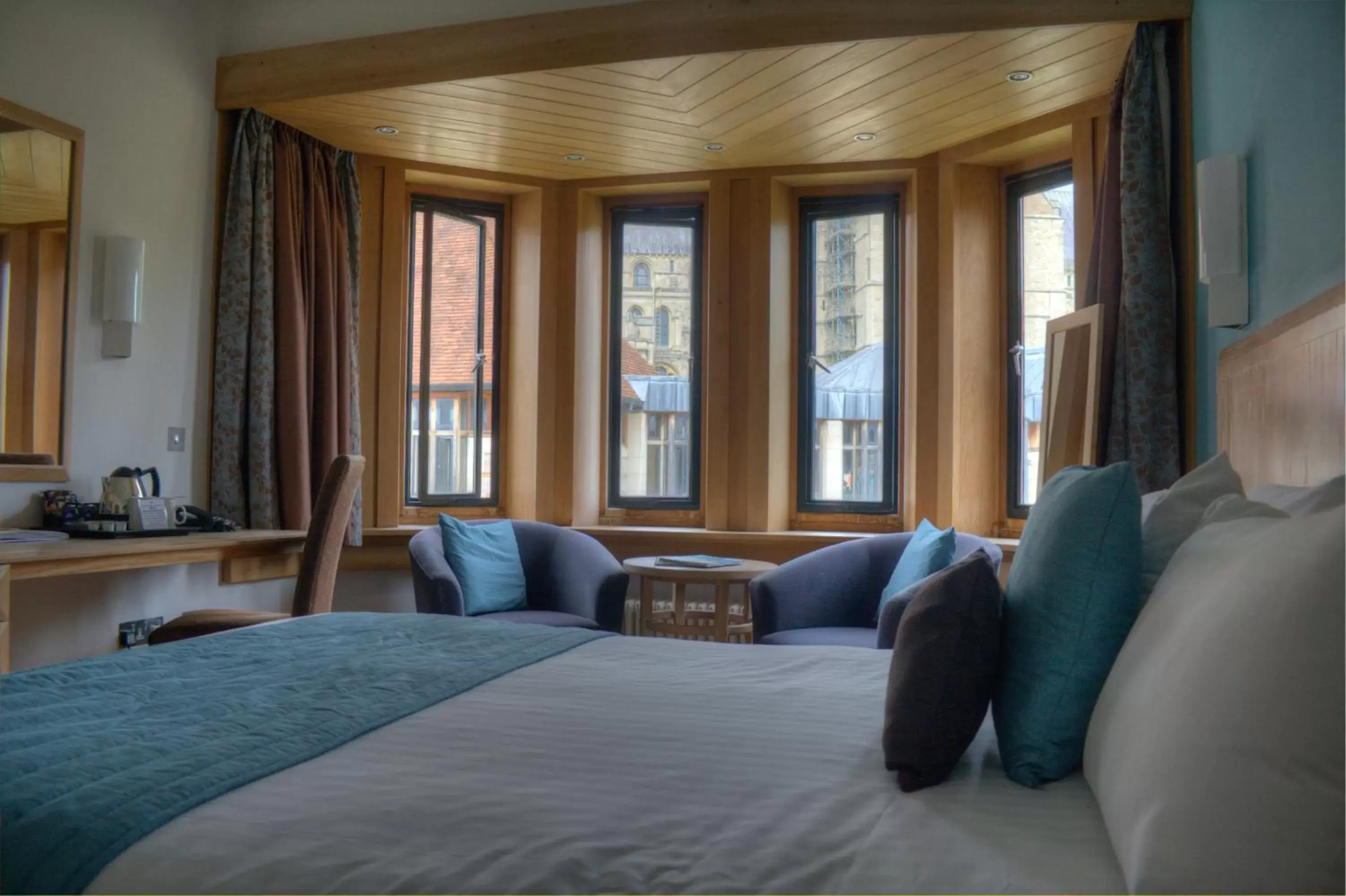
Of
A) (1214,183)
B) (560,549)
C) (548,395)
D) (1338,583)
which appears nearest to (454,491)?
(548,395)

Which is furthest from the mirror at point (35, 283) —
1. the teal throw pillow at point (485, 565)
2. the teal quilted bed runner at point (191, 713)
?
the teal quilted bed runner at point (191, 713)

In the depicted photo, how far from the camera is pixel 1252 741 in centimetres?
81

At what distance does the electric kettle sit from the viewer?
344 cm

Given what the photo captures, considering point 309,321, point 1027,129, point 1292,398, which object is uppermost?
point 1027,129

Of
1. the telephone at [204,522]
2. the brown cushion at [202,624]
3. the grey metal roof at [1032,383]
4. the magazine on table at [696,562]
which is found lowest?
the brown cushion at [202,624]

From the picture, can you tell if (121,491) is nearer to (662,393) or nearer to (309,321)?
(309,321)

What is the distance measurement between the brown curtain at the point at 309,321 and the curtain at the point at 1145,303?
10.3 feet

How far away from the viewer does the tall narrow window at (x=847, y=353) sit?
4.84 metres

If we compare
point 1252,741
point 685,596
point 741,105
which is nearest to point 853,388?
point 685,596

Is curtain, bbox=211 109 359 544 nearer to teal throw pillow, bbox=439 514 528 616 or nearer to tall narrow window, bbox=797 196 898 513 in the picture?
teal throw pillow, bbox=439 514 528 616

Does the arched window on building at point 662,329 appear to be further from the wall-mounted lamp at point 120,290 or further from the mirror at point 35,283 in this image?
the mirror at point 35,283

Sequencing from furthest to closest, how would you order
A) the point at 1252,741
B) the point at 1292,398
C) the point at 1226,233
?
1. the point at 1226,233
2. the point at 1292,398
3. the point at 1252,741

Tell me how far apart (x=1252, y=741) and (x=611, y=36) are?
3374mm

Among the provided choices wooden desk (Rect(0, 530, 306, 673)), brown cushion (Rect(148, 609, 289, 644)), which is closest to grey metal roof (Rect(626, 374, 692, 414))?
wooden desk (Rect(0, 530, 306, 673))
